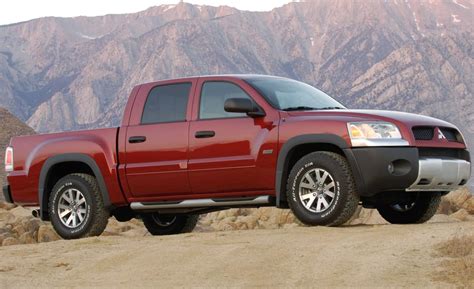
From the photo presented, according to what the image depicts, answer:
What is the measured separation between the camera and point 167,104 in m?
10.7

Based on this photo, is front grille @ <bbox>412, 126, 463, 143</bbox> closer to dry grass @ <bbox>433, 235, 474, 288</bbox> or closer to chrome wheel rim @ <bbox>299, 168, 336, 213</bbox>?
chrome wheel rim @ <bbox>299, 168, 336, 213</bbox>

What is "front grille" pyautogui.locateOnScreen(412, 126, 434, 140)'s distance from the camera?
959cm

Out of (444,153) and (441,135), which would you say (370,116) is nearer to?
(441,135)

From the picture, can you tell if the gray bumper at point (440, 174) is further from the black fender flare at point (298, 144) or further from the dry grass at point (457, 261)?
the dry grass at point (457, 261)

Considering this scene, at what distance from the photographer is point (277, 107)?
9898 mm

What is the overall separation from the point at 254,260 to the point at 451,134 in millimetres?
3279

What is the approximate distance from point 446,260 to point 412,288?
1.00 m

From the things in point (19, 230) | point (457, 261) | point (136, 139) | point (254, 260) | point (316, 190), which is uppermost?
point (136, 139)

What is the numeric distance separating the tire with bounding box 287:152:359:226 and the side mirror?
0.72 meters

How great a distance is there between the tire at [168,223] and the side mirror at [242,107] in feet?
9.93

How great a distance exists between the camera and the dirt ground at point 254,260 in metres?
7.30

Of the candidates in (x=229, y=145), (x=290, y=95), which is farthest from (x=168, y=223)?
(x=290, y=95)

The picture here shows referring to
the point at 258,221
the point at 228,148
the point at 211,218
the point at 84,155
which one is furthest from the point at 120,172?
the point at 211,218

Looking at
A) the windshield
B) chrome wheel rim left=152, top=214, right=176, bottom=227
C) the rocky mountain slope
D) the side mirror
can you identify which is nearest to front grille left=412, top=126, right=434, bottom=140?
the windshield
